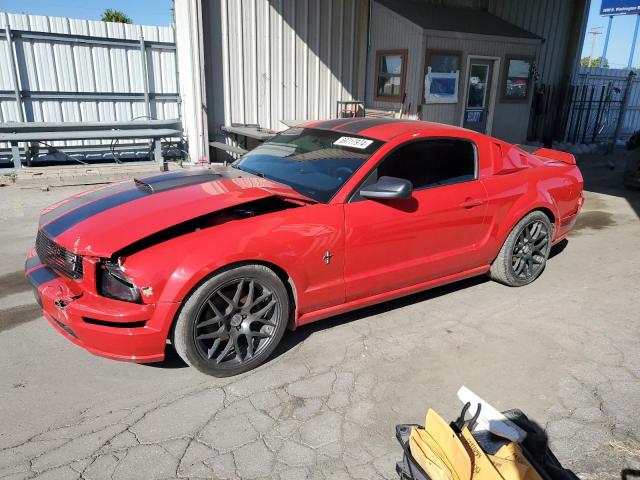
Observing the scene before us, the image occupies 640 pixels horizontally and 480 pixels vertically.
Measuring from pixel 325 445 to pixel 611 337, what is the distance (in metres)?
2.68

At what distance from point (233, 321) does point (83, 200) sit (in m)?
1.58

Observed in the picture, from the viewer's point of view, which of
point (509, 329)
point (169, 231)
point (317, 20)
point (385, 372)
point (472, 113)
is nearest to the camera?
point (169, 231)

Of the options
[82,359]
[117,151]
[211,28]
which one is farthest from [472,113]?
[82,359]

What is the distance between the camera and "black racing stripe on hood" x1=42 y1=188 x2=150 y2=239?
3.36 metres

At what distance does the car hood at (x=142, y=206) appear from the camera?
307cm

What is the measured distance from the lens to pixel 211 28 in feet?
32.7

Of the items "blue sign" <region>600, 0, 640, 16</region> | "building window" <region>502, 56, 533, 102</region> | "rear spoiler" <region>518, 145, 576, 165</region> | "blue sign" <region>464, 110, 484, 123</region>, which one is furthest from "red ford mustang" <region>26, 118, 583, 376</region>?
"blue sign" <region>600, 0, 640, 16</region>

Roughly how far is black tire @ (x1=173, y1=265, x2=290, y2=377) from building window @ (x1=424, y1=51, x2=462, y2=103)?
30.3ft

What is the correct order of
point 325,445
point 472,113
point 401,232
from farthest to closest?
point 472,113
point 401,232
point 325,445

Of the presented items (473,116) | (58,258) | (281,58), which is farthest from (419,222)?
(473,116)

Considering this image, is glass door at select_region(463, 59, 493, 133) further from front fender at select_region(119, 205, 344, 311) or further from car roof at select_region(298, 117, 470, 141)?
front fender at select_region(119, 205, 344, 311)

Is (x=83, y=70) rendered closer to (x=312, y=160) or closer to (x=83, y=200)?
(x=83, y=200)

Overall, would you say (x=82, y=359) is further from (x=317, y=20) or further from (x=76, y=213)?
(x=317, y=20)

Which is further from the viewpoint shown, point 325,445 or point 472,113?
point 472,113
